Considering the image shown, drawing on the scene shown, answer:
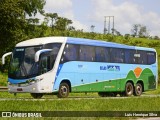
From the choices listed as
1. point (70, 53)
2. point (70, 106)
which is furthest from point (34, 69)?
point (70, 106)

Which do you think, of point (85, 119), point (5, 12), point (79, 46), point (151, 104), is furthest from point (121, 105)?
point (5, 12)

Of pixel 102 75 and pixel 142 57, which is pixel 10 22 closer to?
pixel 142 57

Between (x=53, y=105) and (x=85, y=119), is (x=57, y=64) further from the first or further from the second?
(x=85, y=119)

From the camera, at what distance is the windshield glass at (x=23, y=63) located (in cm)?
2114

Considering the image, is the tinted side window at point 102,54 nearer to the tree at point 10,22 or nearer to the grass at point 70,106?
the grass at point 70,106

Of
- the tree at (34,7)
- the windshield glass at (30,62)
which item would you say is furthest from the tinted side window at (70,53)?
the tree at (34,7)

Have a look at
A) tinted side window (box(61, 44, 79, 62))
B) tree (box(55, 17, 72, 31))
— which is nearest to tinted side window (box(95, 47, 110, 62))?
tinted side window (box(61, 44, 79, 62))

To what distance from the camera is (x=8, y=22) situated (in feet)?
151

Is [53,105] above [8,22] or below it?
below

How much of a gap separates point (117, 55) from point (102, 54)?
5.54ft

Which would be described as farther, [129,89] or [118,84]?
[129,89]

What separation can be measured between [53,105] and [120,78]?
36.8 feet

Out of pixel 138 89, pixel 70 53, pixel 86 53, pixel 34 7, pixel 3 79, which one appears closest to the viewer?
pixel 70 53

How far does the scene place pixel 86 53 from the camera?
23.8 m
